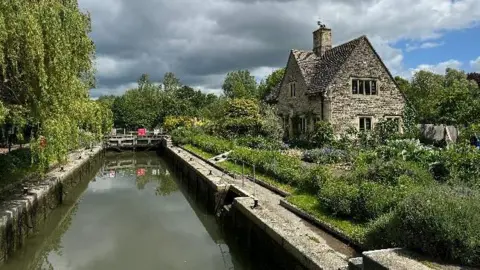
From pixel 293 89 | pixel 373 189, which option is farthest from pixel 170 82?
pixel 373 189

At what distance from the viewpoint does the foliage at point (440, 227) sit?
6029mm

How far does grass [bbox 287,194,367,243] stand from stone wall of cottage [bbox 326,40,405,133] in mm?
15773

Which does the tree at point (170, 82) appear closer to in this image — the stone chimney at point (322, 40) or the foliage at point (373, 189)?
the stone chimney at point (322, 40)

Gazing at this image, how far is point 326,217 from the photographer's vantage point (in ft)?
33.3

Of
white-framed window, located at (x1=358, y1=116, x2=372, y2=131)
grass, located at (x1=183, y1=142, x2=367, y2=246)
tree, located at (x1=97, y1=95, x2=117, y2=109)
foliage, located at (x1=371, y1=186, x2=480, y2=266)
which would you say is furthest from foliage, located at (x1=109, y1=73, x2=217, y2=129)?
foliage, located at (x1=371, y1=186, x2=480, y2=266)

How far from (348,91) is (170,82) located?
215 feet

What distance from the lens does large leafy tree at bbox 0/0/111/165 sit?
444 inches

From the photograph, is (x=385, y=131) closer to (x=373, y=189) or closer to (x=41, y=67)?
(x=373, y=189)

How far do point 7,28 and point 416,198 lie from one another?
10.8 m

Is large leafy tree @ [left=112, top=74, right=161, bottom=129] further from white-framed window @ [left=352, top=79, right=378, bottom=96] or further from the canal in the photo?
white-framed window @ [left=352, top=79, right=378, bottom=96]

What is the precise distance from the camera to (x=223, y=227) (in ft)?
48.1

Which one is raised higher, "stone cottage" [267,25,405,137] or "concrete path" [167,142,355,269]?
→ "stone cottage" [267,25,405,137]

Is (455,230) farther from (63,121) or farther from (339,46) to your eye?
(339,46)

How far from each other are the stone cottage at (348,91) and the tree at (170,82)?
60.6 m
